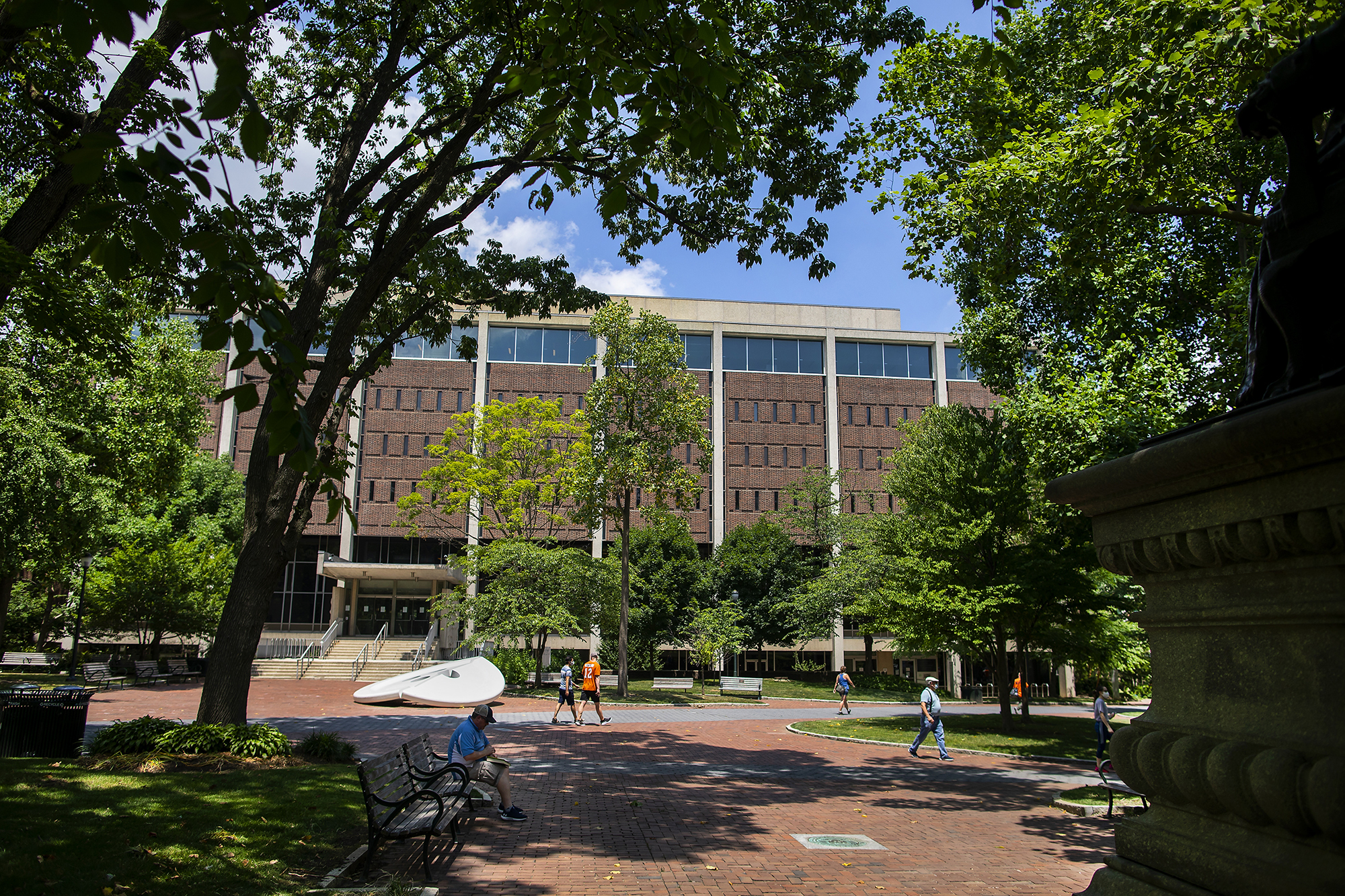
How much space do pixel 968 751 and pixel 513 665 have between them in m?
19.7

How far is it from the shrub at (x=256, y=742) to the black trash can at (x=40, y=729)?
1.97 meters

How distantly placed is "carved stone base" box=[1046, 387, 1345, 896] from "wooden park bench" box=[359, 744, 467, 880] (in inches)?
242

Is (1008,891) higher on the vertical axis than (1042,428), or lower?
lower

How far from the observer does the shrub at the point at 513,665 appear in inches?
1294

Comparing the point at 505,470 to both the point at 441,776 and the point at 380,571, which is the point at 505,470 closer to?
the point at 380,571

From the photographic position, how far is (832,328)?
55094 mm

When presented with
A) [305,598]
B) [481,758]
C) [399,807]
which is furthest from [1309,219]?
[305,598]

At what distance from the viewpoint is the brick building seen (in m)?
50.8

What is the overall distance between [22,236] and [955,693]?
152ft

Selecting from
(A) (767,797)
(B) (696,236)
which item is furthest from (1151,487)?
(B) (696,236)

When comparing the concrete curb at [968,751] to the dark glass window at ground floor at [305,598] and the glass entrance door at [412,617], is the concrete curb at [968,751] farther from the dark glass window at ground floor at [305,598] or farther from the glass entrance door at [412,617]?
the dark glass window at ground floor at [305,598]

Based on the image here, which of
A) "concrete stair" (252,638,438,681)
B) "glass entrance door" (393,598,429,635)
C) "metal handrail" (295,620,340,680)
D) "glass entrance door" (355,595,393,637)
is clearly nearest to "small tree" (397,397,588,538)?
"concrete stair" (252,638,438,681)

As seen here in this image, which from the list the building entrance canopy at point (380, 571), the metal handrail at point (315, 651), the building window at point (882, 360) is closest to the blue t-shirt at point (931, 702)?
the metal handrail at point (315, 651)

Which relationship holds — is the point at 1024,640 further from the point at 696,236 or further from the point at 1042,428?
the point at 696,236
